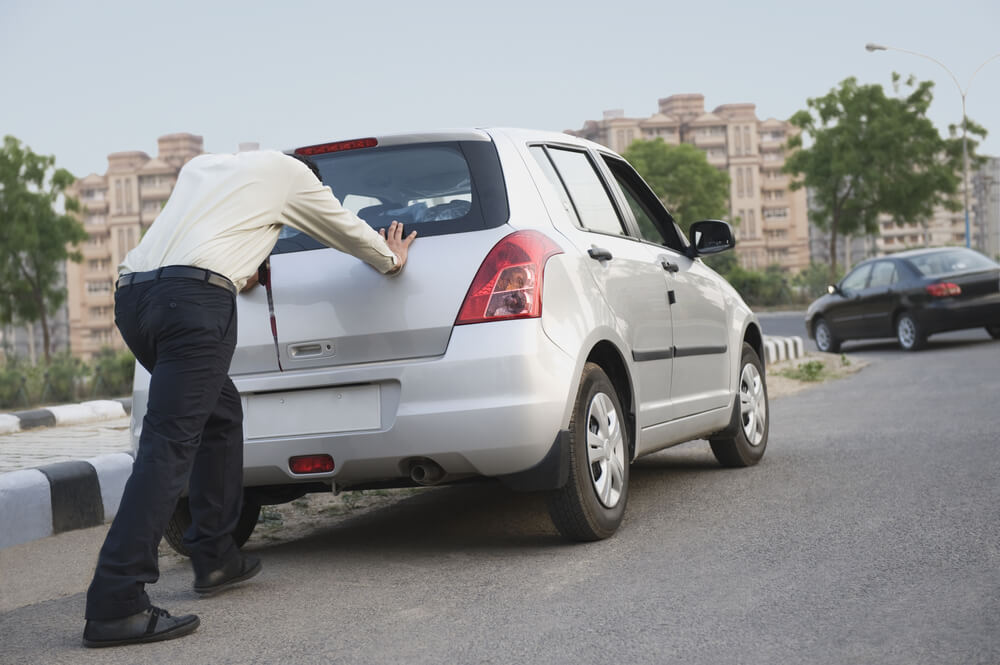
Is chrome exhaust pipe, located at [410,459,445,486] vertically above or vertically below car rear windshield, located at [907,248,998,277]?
below

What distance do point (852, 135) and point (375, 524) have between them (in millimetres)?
45345

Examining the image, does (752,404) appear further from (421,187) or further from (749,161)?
(749,161)

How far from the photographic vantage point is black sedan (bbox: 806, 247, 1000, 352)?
16.9 meters

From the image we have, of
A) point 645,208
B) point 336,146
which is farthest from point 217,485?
point 645,208

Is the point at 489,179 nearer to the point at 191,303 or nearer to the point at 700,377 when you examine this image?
the point at 191,303

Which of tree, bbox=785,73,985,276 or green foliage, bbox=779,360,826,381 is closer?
green foliage, bbox=779,360,826,381

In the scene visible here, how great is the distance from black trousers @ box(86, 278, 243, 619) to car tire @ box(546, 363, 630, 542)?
1.36 meters

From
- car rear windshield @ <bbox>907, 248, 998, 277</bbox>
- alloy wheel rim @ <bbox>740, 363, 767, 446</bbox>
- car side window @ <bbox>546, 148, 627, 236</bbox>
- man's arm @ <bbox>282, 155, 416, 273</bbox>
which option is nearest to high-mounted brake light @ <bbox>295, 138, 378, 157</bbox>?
man's arm @ <bbox>282, 155, 416, 273</bbox>

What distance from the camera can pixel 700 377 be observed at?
6.05 m

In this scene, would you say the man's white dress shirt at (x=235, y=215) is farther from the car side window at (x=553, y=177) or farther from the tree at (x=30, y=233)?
the tree at (x=30, y=233)

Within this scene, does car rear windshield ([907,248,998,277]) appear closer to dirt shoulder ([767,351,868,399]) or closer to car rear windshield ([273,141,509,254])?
dirt shoulder ([767,351,868,399])

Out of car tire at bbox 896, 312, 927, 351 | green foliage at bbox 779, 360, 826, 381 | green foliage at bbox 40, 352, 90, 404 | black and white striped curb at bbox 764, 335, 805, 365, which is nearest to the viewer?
green foliage at bbox 779, 360, 826, 381

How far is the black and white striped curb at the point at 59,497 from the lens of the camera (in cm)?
591

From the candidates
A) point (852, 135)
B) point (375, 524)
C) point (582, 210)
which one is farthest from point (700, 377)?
point (852, 135)
